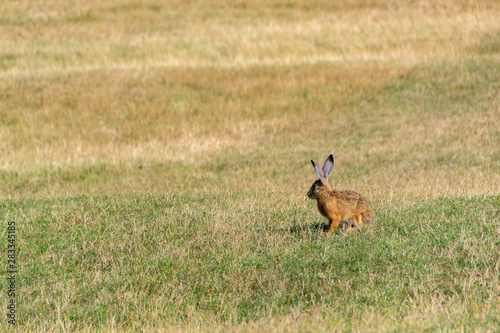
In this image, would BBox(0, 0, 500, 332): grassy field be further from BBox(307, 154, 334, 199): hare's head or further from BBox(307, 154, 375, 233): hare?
BBox(307, 154, 334, 199): hare's head

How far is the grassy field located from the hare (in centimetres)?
23

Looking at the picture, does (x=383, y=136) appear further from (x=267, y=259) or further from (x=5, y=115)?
(x=5, y=115)

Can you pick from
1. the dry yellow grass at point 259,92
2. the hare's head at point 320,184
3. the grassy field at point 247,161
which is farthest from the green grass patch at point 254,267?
the dry yellow grass at point 259,92

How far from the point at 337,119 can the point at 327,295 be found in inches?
537

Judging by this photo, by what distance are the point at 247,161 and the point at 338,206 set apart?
8.56m

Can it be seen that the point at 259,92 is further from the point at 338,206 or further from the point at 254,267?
the point at 254,267

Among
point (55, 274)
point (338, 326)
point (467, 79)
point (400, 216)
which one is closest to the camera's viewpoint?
point (338, 326)

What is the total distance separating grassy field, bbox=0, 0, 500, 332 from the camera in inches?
220

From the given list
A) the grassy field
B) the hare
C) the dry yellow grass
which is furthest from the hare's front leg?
the dry yellow grass

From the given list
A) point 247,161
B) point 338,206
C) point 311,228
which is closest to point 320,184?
point 338,206

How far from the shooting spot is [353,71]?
21.6 metres

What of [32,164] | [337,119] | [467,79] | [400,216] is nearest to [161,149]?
[32,164]

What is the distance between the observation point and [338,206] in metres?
6.91

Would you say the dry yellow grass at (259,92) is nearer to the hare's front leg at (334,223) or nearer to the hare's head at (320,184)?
the hare's head at (320,184)
